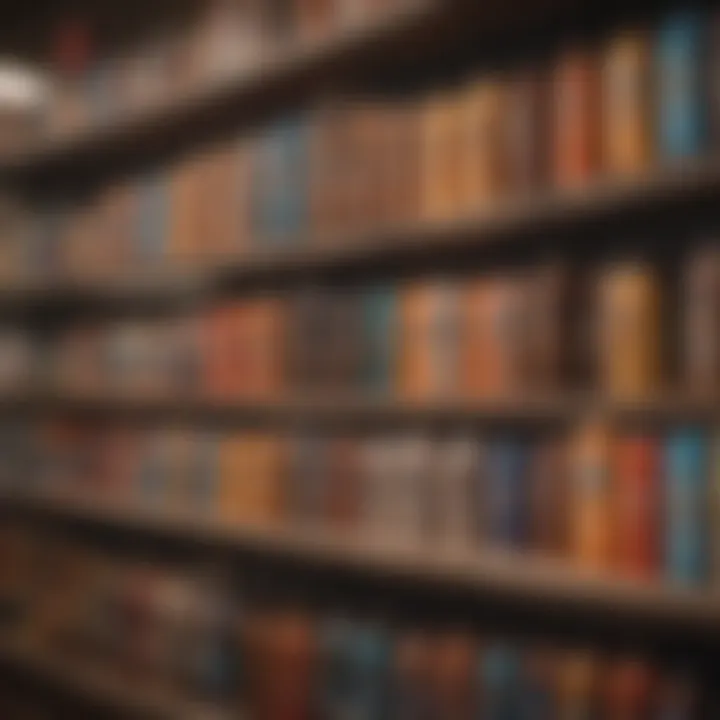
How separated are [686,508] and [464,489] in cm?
39

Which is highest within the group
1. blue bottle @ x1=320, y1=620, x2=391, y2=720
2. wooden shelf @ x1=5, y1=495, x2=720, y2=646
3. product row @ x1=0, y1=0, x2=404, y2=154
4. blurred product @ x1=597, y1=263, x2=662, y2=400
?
product row @ x1=0, y1=0, x2=404, y2=154

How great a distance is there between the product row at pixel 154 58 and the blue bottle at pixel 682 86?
1.65 ft

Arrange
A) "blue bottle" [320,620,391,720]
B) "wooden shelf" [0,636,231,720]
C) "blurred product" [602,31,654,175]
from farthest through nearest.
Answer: "wooden shelf" [0,636,231,720] → "blue bottle" [320,620,391,720] → "blurred product" [602,31,654,175]

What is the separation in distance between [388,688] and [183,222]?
107 cm

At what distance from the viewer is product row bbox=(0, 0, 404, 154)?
207 centimetres

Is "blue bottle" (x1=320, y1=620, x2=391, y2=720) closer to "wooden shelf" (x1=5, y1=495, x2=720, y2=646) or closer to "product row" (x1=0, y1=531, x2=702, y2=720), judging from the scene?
"product row" (x1=0, y1=531, x2=702, y2=720)

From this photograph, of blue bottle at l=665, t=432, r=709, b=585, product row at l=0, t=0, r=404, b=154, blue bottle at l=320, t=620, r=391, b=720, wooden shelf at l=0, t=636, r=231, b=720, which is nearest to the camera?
blue bottle at l=665, t=432, r=709, b=585

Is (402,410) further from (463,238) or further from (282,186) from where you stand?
(282,186)

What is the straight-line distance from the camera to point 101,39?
2.79m

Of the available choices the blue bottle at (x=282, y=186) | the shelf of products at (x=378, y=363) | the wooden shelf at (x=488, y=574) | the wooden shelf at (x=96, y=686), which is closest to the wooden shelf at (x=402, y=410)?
the shelf of products at (x=378, y=363)

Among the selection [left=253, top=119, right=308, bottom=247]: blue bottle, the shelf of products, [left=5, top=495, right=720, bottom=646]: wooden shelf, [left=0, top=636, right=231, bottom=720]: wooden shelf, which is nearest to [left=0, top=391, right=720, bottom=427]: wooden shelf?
the shelf of products

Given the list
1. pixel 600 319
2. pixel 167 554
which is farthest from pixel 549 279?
pixel 167 554

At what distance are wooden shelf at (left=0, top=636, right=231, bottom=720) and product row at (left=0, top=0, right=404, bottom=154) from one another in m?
1.24

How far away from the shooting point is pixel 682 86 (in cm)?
151
